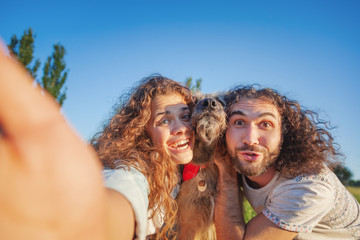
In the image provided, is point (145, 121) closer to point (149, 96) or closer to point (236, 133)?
point (149, 96)

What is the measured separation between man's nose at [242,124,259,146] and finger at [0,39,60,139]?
2651 mm

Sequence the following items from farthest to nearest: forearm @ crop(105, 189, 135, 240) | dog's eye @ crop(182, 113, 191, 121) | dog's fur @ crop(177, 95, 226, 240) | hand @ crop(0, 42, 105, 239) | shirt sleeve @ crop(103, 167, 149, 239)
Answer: dog's fur @ crop(177, 95, 226, 240) < dog's eye @ crop(182, 113, 191, 121) < shirt sleeve @ crop(103, 167, 149, 239) < forearm @ crop(105, 189, 135, 240) < hand @ crop(0, 42, 105, 239)

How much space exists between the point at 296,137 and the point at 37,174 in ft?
11.0

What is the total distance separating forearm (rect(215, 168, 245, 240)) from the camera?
310 centimetres

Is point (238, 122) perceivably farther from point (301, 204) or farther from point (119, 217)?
point (119, 217)

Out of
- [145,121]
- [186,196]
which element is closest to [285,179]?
[186,196]

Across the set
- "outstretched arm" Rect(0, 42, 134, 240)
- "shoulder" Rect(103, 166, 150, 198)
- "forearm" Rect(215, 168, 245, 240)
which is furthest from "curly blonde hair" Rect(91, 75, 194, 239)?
"outstretched arm" Rect(0, 42, 134, 240)

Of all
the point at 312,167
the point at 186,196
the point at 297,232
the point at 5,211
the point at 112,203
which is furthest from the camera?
the point at 186,196

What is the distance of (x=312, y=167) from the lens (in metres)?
3.16

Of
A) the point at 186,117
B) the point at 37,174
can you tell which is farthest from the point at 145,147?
the point at 37,174

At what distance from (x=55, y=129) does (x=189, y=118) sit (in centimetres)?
260

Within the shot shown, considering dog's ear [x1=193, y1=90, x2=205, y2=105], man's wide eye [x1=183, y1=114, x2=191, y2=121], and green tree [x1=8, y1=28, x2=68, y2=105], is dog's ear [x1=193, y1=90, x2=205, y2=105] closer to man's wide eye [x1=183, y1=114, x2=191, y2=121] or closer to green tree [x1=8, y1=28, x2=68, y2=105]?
man's wide eye [x1=183, y1=114, x2=191, y2=121]

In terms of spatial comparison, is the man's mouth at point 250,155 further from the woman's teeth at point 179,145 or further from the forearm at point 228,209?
the woman's teeth at point 179,145

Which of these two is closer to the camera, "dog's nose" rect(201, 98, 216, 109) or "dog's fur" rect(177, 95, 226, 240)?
"dog's nose" rect(201, 98, 216, 109)
